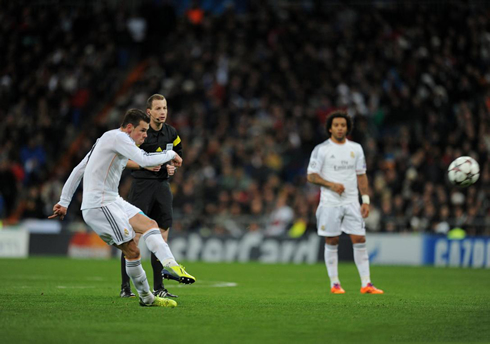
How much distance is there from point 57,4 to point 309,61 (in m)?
10.2

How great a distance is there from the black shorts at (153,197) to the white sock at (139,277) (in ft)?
5.69

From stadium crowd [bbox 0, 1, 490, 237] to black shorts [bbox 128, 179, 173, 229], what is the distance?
37.6ft

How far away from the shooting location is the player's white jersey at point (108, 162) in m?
8.16

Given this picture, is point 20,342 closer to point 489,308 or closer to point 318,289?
point 489,308

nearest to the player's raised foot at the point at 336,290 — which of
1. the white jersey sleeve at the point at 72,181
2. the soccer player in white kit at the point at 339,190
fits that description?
the soccer player in white kit at the point at 339,190

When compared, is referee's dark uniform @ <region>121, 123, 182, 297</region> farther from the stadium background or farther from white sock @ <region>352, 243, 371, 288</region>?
the stadium background

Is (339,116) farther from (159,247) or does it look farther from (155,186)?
(159,247)

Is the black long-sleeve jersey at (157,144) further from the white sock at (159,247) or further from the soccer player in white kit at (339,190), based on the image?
the soccer player in white kit at (339,190)

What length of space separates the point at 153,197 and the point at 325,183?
266 centimetres

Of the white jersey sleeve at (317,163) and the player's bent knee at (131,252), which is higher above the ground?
the white jersey sleeve at (317,163)

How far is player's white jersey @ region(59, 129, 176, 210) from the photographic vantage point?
816 cm

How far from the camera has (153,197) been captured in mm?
10039

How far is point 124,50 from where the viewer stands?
29109 millimetres

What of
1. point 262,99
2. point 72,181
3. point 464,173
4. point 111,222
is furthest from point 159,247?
point 262,99
